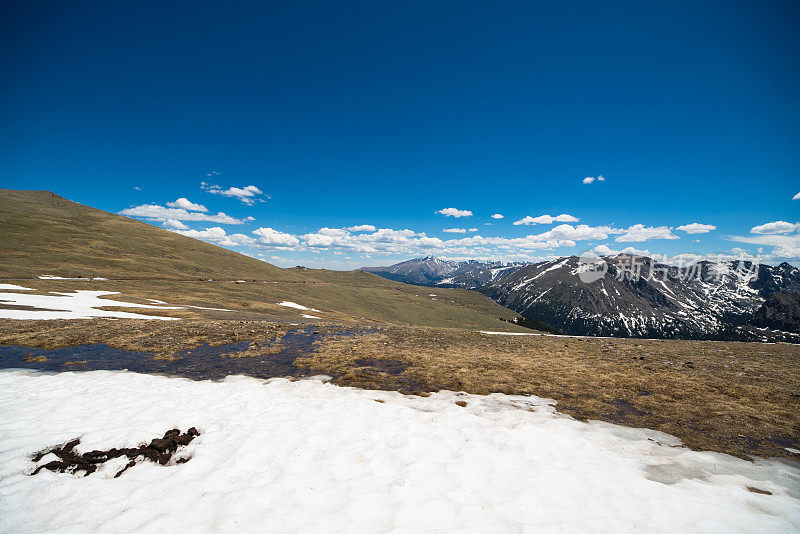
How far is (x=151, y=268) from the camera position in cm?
10562

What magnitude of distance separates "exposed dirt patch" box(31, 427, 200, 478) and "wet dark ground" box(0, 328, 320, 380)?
23.7 feet

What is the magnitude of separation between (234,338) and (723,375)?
114 ft

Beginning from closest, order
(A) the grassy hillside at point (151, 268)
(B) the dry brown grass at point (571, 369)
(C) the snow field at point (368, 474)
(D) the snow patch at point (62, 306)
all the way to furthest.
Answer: (C) the snow field at point (368, 474)
(B) the dry brown grass at point (571, 369)
(D) the snow patch at point (62, 306)
(A) the grassy hillside at point (151, 268)

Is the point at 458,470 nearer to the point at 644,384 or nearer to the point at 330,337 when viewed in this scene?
the point at 644,384

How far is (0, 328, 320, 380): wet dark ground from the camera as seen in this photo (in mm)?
17141

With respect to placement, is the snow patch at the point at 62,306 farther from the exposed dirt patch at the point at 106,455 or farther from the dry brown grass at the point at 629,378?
the exposed dirt patch at the point at 106,455

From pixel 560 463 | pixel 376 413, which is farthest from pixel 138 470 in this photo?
pixel 560 463

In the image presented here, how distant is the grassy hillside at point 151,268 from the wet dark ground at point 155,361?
24409mm

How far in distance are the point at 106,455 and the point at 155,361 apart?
476 inches

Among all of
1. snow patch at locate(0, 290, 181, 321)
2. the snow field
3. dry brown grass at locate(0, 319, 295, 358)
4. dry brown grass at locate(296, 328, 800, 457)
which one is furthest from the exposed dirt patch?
snow patch at locate(0, 290, 181, 321)

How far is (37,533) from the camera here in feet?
20.3

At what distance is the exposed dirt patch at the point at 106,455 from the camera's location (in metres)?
8.27

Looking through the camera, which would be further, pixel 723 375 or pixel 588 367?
pixel 588 367

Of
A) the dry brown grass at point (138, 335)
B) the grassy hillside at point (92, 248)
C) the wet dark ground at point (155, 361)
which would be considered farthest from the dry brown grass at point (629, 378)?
the grassy hillside at point (92, 248)
